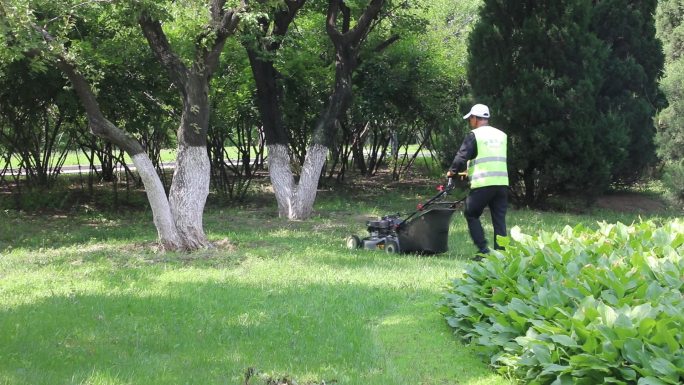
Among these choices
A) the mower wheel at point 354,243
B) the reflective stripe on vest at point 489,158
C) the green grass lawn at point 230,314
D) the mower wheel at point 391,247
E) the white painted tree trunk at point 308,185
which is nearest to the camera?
the green grass lawn at point 230,314

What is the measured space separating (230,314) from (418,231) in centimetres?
387

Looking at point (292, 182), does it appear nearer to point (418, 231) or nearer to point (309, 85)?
point (309, 85)

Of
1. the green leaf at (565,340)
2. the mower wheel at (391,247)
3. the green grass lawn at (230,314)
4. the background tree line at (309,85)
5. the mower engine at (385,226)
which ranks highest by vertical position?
the background tree line at (309,85)

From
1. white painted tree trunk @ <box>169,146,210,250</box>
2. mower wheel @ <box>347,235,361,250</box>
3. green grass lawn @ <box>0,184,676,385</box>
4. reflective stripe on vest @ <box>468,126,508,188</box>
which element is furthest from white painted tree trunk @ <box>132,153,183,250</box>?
reflective stripe on vest @ <box>468,126,508,188</box>

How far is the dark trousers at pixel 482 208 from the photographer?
9000 mm

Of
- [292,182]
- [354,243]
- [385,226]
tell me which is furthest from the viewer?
[292,182]

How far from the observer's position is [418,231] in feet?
32.6

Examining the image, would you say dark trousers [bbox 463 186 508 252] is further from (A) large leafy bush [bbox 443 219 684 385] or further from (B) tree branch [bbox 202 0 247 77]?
(B) tree branch [bbox 202 0 247 77]

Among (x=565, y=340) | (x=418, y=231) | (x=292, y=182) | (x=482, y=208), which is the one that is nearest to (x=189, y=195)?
(x=418, y=231)

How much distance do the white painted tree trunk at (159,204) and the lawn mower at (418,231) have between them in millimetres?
2924

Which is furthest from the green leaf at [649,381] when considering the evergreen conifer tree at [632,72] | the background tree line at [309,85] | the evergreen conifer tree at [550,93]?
the evergreen conifer tree at [632,72]

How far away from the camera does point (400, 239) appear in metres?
10.2

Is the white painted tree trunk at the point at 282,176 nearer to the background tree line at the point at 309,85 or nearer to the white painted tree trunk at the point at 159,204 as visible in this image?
the background tree line at the point at 309,85

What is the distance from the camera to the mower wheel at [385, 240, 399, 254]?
1029 cm
